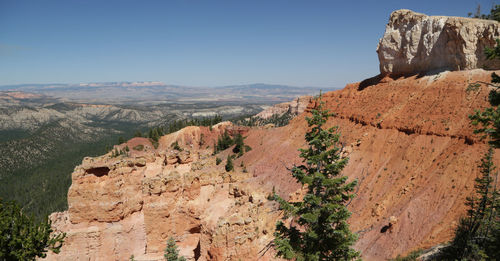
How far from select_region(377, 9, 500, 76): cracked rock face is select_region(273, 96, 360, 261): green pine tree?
35.6m

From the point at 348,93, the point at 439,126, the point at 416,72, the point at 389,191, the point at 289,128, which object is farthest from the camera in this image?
the point at 289,128

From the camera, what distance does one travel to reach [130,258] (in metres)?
20.6

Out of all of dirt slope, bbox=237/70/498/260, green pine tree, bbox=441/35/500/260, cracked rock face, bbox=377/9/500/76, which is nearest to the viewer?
green pine tree, bbox=441/35/500/260

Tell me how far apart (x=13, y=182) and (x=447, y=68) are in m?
142

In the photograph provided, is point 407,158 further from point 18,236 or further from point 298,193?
point 18,236

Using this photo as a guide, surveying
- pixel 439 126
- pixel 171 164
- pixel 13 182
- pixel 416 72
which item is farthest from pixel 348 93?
pixel 13 182

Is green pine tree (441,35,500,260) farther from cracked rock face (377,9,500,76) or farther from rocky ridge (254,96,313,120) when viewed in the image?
rocky ridge (254,96,313,120)

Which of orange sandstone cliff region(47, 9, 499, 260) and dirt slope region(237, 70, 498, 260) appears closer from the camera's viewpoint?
orange sandstone cliff region(47, 9, 499, 260)

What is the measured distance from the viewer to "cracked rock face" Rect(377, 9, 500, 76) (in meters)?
37.2

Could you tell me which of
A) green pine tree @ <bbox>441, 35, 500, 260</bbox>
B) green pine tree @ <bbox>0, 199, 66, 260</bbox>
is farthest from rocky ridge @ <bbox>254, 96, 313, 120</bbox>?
green pine tree @ <bbox>0, 199, 66, 260</bbox>

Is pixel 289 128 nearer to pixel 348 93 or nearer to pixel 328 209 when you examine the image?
pixel 348 93

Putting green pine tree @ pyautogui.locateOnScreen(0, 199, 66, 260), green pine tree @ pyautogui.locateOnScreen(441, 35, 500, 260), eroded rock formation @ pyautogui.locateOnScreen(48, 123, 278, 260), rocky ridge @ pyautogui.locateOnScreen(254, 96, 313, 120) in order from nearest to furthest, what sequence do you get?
green pine tree @ pyautogui.locateOnScreen(441, 35, 500, 260) < green pine tree @ pyautogui.locateOnScreen(0, 199, 66, 260) < eroded rock formation @ pyautogui.locateOnScreen(48, 123, 278, 260) < rocky ridge @ pyautogui.locateOnScreen(254, 96, 313, 120)

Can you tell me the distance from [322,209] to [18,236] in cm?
1391

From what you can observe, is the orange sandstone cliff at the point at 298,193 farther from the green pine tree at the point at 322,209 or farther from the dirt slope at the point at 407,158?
the green pine tree at the point at 322,209
